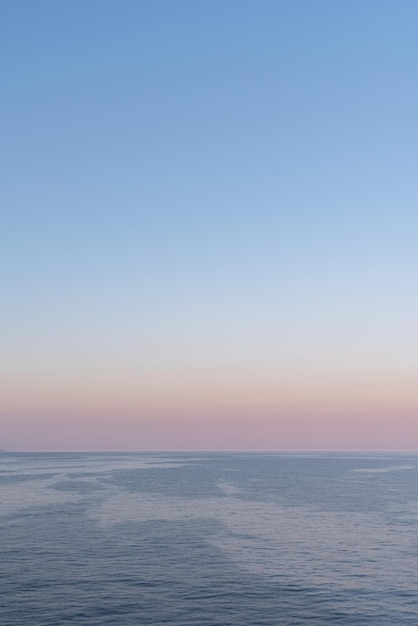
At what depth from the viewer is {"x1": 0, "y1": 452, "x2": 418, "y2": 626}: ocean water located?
5053 centimetres

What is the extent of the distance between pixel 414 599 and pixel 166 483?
11749 cm

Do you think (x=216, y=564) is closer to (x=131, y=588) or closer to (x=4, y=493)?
(x=131, y=588)

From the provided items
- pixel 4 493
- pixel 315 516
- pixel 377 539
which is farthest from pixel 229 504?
pixel 4 493


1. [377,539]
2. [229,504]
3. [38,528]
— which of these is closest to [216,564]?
[377,539]

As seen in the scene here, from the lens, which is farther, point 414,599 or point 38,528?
point 38,528

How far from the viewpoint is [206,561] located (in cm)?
6681

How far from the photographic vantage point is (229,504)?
11475 cm

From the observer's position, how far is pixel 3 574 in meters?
60.8

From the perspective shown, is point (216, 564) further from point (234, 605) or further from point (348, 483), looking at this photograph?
point (348, 483)

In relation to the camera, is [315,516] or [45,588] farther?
[315,516]

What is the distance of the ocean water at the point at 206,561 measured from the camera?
166ft

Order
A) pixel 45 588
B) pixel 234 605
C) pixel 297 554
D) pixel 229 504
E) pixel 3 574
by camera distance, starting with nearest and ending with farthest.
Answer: pixel 234 605, pixel 45 588, pixel 3 574, pixel 297 554, pixel 229 504

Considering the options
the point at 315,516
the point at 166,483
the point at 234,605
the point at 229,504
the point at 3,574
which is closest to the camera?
the point at 234,605

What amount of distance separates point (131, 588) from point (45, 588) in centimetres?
741
